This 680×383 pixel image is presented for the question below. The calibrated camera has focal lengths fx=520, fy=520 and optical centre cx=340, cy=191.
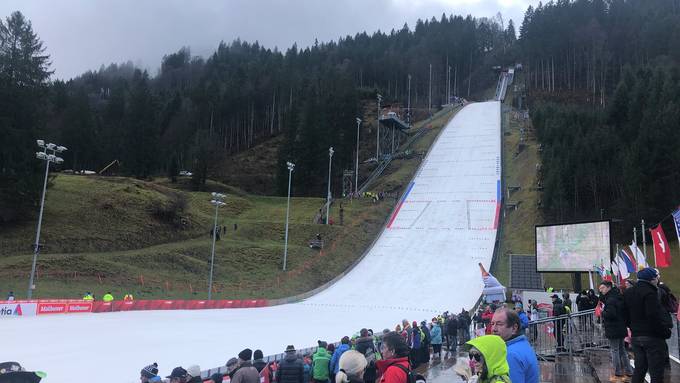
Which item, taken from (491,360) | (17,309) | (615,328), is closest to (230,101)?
(17,309)

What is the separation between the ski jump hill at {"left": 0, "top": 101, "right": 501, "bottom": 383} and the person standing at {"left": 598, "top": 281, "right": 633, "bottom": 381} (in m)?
8.70

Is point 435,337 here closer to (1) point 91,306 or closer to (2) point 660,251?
(2) point 660,251

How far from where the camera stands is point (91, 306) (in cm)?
2327

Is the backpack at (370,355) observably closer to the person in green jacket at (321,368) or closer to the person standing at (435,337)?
the person in green jacket at (321,368)

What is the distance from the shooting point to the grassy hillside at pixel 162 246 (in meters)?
29.5

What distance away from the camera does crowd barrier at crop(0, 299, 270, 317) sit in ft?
69.4

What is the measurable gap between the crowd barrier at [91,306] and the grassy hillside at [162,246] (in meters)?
3.27

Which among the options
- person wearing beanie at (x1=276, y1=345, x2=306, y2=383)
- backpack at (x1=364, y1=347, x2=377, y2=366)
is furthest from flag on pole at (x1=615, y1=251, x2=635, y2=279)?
person wearing beanie at (x1=276, y1=345, x2=306, y2=383)

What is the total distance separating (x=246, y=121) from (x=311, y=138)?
2930 cm

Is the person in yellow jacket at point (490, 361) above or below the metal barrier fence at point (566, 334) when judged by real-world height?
above

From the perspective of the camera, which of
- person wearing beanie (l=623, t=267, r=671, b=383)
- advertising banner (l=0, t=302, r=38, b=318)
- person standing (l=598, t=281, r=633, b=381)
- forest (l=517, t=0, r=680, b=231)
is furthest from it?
forest (l=517, t=0, r=680, b=231)

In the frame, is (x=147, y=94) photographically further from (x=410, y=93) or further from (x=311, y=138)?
(x=410, y=93)

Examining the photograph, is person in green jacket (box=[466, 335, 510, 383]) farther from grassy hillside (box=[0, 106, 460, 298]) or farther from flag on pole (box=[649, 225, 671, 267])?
grassy hillside (box=[0, 106, 460, 298])

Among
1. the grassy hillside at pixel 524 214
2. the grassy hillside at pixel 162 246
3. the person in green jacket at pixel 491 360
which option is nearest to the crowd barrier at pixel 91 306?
the grassy hillside at pixel 162 246
